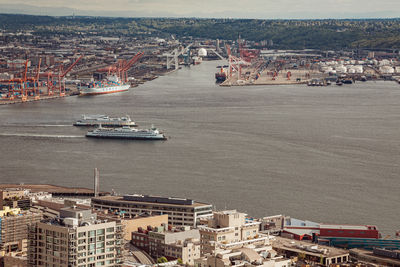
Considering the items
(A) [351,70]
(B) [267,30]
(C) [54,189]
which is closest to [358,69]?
(A) [351,70]

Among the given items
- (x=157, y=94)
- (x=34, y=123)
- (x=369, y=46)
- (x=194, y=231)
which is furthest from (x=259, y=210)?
(x=369, y=46)

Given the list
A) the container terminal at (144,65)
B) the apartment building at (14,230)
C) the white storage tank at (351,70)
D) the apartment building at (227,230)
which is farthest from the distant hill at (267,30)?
the apartment building at (227,230)

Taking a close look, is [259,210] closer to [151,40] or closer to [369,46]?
[369,46]

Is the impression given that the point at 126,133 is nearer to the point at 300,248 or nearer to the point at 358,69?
the point at 300,248

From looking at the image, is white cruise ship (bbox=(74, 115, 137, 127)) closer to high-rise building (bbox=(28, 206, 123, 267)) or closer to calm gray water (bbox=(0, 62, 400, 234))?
calm gray water (bbox=(0, 62, 400, 234))

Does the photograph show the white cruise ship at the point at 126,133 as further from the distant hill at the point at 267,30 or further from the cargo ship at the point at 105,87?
the distant hill at the point at 267,30

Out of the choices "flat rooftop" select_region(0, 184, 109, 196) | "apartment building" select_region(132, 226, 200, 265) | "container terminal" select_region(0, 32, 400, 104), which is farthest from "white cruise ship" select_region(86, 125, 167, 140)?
"apartment building" select_region(132, 226, 200, 265)
